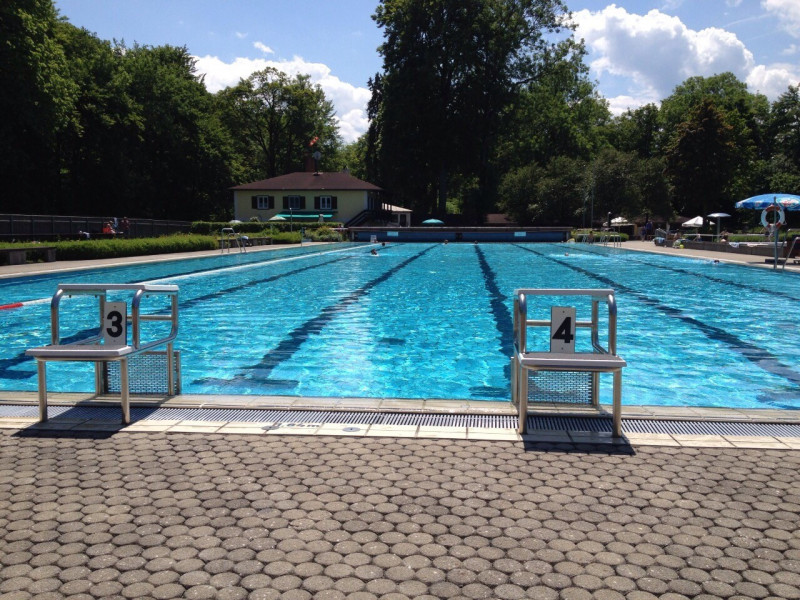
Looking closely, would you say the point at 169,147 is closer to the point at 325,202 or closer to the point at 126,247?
the point at 325,202

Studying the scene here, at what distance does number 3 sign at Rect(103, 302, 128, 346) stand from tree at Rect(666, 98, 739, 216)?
216ft

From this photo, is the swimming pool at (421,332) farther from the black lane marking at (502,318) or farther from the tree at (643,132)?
the tree at (643,132)

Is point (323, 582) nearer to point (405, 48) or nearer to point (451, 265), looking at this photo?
point (451, 265)

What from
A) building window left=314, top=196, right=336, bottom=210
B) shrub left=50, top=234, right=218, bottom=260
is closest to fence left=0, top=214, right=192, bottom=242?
shrub left=50, top=234, right=218, bottom=260

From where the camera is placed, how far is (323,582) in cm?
283

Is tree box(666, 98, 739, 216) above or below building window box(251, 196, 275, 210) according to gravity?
above

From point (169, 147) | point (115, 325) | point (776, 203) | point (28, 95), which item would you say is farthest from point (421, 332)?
point (169, 147)

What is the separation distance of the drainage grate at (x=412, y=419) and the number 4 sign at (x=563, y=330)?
0.58 metres

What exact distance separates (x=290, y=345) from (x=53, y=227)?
83.3 ft

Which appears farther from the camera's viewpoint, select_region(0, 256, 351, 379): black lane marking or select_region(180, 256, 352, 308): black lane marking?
select_region(180, 256, 352, 308): black lane marking

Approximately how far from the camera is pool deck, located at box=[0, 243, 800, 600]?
2.84 metres

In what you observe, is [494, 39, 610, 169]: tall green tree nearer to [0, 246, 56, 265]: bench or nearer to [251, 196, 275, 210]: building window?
[251, 196, 275, 210]: building window

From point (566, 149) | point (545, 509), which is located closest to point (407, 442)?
point (545, 509)

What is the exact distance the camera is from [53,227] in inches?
1196
